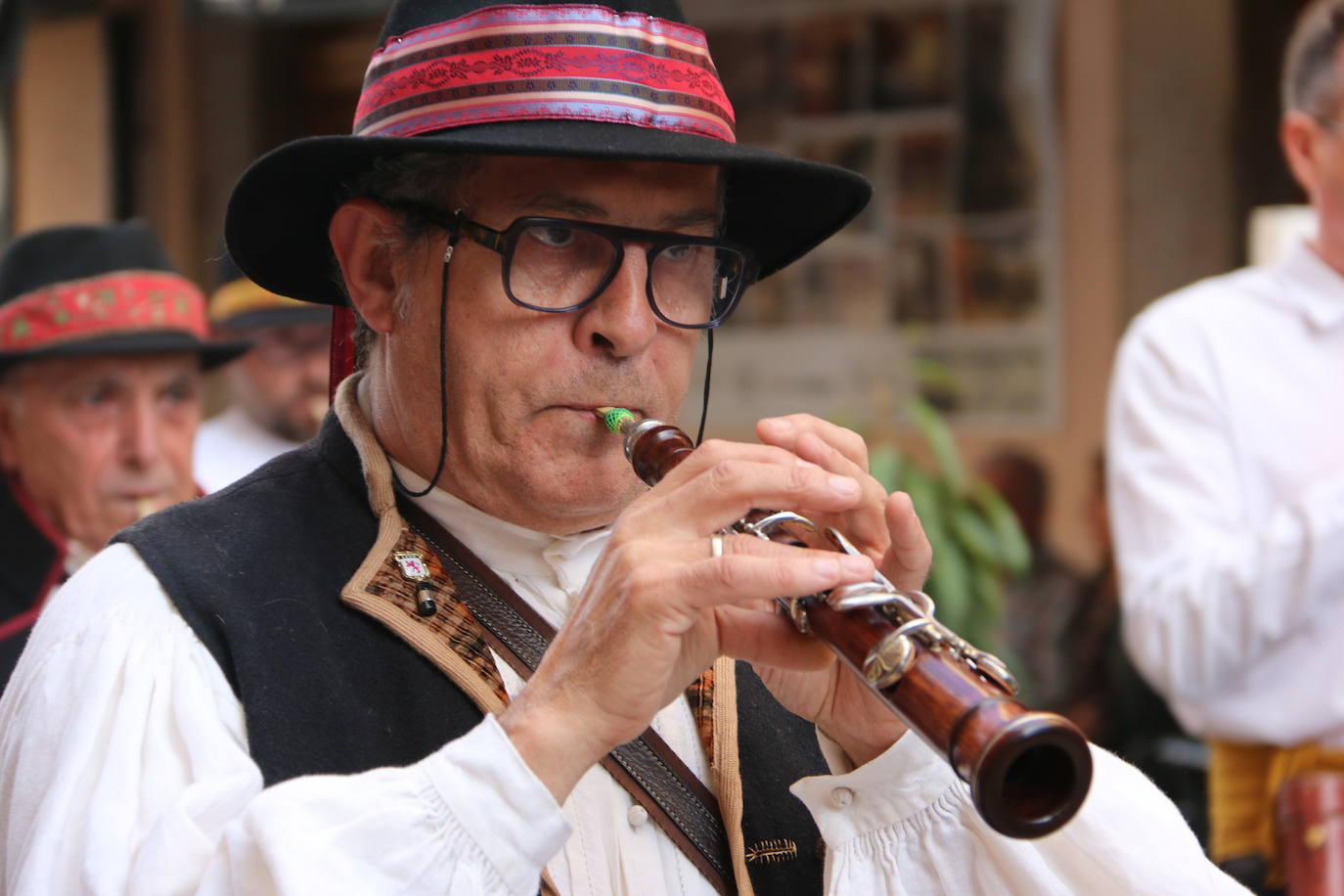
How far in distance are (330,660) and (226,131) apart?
6.29 m

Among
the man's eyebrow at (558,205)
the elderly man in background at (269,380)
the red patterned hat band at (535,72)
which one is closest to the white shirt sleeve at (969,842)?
the man's eyebrow at (558,205)

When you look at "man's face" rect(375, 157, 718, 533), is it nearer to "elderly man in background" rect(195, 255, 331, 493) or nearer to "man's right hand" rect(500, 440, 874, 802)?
"man's right hand" rect(500, 440, 874, 802)

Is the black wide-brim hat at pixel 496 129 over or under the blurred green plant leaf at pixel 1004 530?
over

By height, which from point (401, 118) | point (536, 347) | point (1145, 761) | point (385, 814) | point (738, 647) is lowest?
point (1145, 761)

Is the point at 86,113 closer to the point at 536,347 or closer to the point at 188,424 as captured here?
the point at 188,424

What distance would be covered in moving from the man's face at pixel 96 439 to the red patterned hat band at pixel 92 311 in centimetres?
7

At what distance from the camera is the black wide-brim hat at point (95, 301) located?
149 inches

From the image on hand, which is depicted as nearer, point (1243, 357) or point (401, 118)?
point (401, 118)

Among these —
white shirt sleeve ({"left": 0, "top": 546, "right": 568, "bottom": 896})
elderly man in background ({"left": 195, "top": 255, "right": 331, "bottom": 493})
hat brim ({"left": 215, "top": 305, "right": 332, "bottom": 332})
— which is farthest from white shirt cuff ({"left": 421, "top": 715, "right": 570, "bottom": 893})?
hat brim ({"left": 215, "top": 305, "right": 332, "bottom": 332})

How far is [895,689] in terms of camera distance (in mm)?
1555

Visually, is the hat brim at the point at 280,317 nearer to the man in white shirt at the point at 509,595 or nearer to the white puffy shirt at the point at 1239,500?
the white puffy shirt at the point at 1239,500

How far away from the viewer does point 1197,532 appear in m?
3.29

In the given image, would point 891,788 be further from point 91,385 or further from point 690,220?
point 91,385

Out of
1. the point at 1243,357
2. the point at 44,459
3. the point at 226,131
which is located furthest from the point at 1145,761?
the point at 226,131
